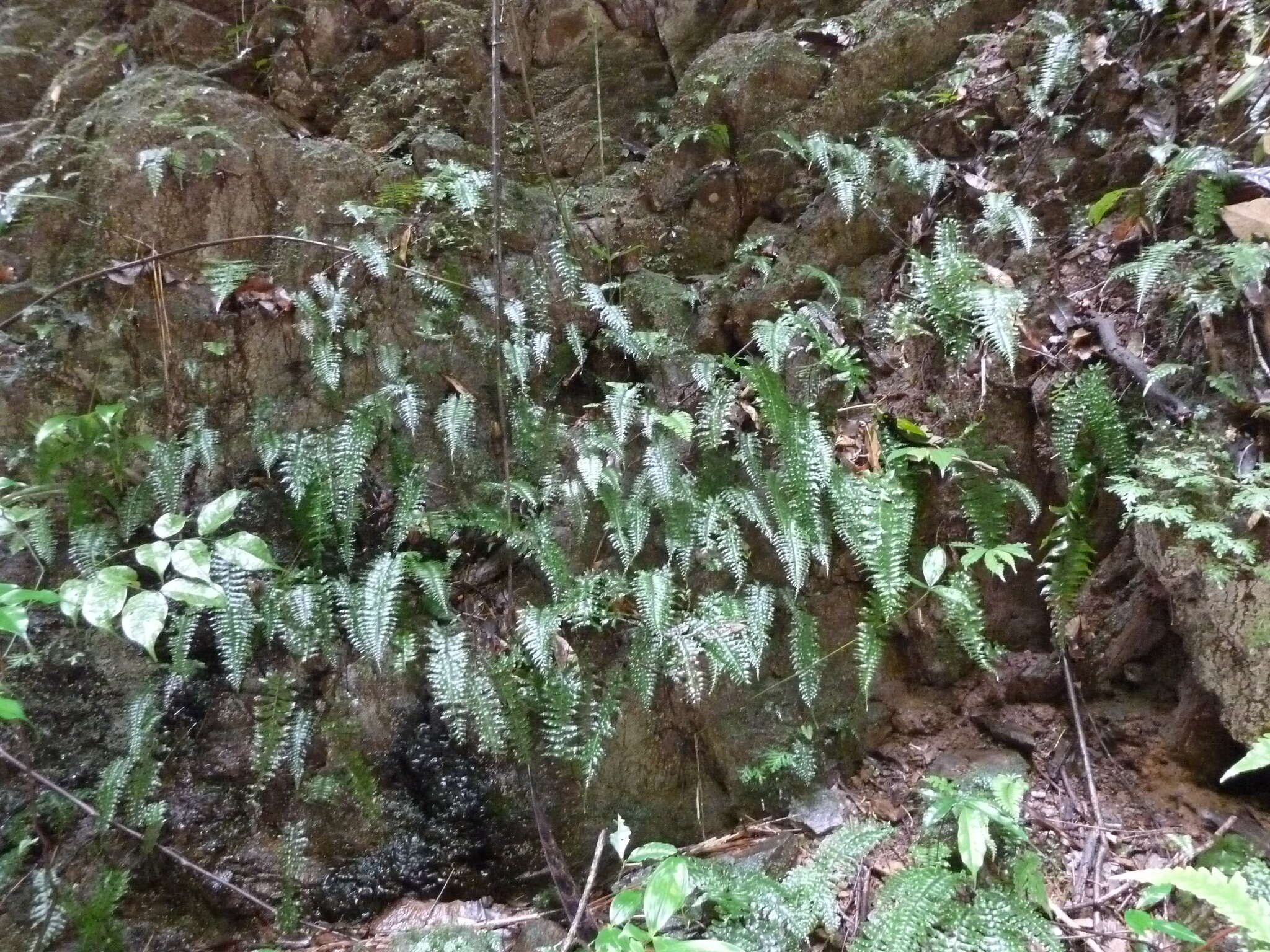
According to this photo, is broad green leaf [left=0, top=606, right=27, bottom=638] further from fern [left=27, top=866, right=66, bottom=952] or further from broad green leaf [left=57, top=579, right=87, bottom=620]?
fern [left=27, top=866, right=66, bottom=952]

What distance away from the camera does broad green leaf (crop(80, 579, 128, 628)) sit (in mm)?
2010

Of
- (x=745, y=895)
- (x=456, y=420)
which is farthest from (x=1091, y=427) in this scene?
(x=456, y=420)

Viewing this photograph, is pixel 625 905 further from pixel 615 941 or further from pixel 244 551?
pixel 244 551

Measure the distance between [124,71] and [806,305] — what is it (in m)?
4.71

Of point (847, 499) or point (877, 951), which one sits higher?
point (847, 499)

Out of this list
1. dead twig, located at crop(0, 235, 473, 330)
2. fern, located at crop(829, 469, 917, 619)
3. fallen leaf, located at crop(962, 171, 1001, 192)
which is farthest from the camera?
fallen leaf, located at crop(962, 171, 1001, 192)

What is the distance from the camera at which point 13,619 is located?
1853 mm

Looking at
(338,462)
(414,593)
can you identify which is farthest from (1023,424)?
(338,462)

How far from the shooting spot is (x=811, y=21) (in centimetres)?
464

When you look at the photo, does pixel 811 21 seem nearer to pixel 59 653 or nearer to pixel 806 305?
pixel 806 305

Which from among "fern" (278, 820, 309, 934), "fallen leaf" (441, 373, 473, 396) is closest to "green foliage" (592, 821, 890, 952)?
"fern" (278, 820, 309, 934)

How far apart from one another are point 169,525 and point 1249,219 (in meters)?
4.28

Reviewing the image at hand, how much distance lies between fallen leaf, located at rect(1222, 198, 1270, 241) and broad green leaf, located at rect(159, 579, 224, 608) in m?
4.12

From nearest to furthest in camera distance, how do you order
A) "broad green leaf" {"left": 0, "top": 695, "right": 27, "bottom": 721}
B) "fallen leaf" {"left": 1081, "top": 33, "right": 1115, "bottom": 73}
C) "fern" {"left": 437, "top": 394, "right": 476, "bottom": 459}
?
"broad green leaf" {"left": 0, "top": 695, "right": 27, "bottom": 721} → "fern" {"left": 437, "top": 394, "right": 476, "bottom": 459} → "fallen leaf" {"left": 1081, "top": 33, "right": 1115, "bottom": 73}
